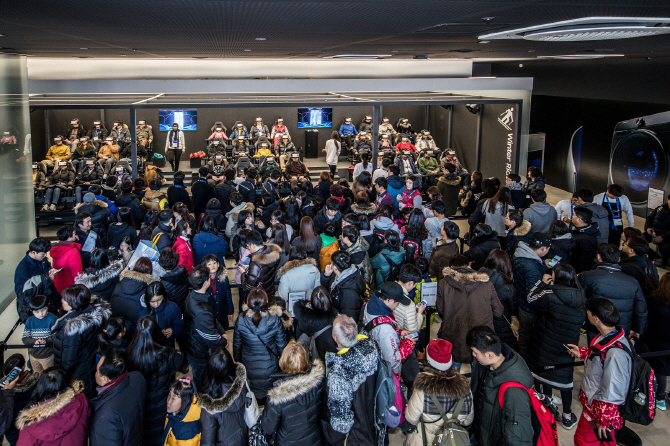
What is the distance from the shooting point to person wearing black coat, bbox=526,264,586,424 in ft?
15.1

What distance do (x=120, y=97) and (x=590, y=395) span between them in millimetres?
10967

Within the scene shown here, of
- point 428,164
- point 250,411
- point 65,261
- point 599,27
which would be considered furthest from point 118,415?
point 428,164

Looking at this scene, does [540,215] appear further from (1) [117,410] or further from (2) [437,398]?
(1) [117,410]

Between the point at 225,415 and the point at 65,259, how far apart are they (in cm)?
315

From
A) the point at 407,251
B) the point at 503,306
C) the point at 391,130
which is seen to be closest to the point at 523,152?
the point at 391,130

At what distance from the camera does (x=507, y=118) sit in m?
13.2

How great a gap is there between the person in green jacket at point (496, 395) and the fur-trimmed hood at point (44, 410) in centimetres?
232

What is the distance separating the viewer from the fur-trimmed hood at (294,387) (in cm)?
338

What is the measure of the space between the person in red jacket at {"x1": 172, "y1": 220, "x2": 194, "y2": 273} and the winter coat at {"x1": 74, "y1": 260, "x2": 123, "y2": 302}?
838 mm

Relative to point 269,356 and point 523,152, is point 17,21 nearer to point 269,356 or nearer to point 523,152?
point 269,356

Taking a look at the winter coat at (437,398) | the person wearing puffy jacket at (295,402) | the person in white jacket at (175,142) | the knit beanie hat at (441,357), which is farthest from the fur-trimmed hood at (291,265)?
the person in white jacket at (175,142)

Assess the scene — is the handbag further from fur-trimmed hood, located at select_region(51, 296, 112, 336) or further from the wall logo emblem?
the wall logo emblem

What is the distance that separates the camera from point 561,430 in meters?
4.87

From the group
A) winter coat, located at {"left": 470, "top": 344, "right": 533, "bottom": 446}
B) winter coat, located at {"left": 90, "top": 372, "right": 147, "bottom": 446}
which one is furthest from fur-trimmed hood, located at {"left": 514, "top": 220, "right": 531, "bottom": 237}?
winter coat, located at {"left": 90, "top": 372, "right": 147, "bottom": 446}
